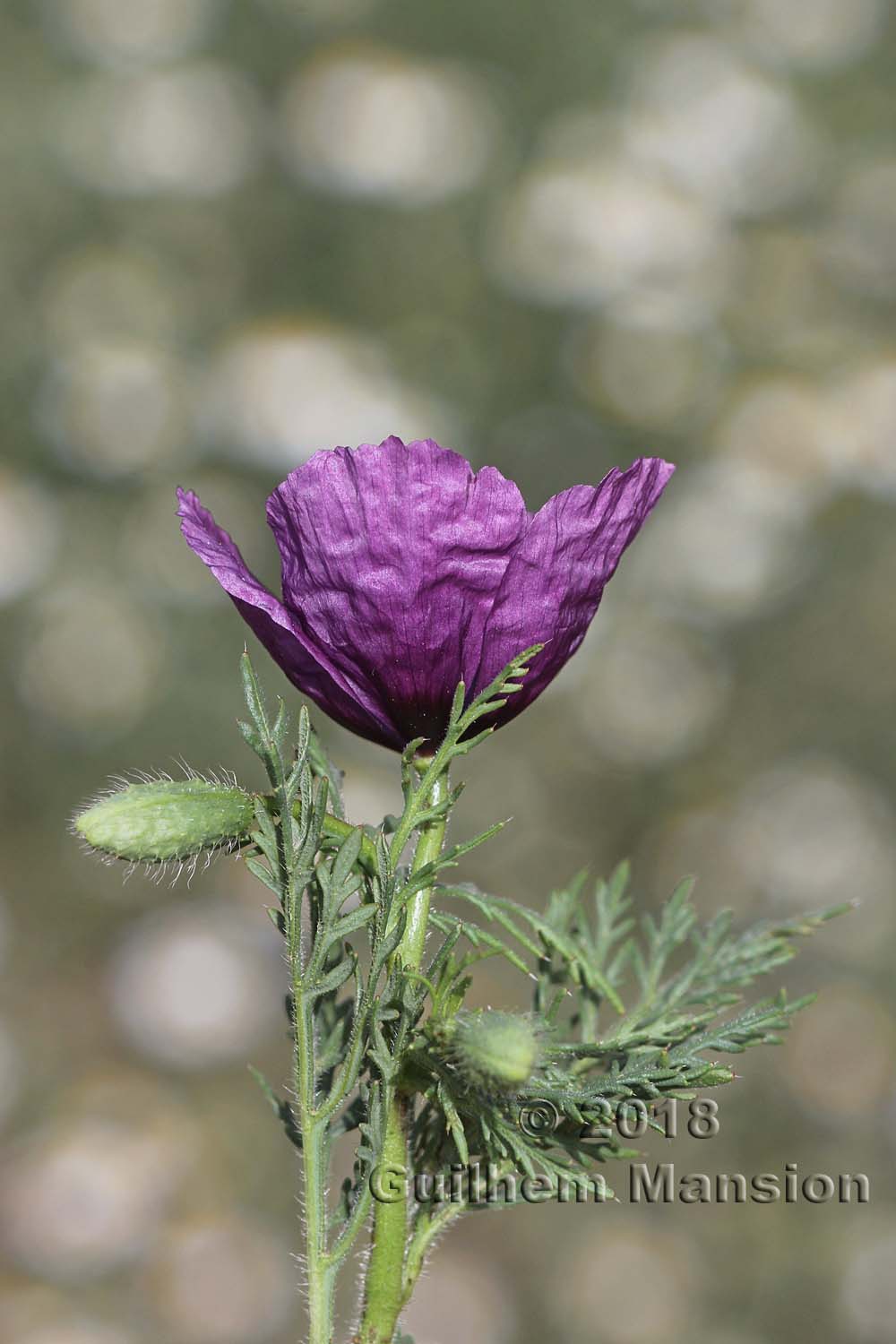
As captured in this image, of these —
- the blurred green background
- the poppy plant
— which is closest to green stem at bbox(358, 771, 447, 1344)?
the poppy plant

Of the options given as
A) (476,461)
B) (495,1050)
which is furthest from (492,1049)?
(476,461)

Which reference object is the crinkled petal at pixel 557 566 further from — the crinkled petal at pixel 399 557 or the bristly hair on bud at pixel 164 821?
the bristly hair on bud at pixel 164 821

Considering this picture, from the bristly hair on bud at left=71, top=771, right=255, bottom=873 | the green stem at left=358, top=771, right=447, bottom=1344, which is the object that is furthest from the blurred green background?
the bristly hair on bud at left=71, top=771, right=255, bottom=873

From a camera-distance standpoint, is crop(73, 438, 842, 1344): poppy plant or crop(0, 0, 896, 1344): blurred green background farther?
crop(0, 0, 896, 1344): blurred green background

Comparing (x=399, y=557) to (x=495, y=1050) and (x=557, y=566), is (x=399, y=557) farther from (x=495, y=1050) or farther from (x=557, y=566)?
(x=495, y=1050)

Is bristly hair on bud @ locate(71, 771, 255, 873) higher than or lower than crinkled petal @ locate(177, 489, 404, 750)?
lower

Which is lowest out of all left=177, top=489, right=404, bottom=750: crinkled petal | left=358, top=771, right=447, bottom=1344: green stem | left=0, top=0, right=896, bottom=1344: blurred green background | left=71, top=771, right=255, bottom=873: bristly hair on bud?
left=358, top=771, right=447, bottom=1344: green stem

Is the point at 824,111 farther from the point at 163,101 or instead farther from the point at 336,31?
the point at 163,101

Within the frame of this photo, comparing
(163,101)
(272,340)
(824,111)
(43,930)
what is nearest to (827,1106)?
(43,930)

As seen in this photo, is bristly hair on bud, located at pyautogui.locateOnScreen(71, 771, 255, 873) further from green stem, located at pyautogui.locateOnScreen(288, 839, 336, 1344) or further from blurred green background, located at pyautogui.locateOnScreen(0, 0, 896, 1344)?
blurred green background, located at pyautogui.locateOnScreen(0, 0, 896, 1344)
